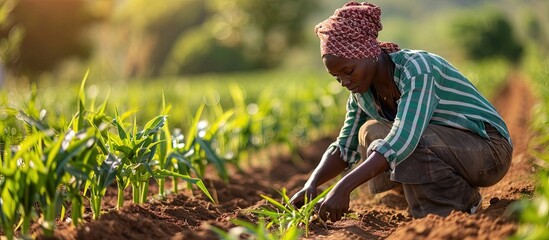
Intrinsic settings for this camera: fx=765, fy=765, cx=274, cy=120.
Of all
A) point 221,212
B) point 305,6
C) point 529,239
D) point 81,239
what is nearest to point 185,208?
point 221,212

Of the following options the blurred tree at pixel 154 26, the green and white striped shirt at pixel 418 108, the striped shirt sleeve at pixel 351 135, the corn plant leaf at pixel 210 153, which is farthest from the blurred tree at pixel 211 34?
the green and white striped shirt at pixel 418 108

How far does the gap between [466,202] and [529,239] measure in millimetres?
1377

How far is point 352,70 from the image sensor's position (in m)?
3.03

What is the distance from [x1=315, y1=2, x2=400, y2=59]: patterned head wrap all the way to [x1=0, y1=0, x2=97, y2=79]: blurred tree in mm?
27127

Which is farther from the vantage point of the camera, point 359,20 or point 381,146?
point 359,20

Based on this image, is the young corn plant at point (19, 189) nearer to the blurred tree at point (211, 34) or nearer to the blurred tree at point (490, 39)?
the blurred tree at point (211, 34)

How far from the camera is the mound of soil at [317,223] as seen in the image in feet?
8.25

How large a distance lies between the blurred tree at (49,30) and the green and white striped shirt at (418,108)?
26.8 m

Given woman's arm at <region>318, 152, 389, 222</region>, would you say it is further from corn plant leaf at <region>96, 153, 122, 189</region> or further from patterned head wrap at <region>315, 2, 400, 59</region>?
corn plant leaf at <region>96, 153, 122, 189</region>

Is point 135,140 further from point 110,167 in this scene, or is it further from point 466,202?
point 466,202

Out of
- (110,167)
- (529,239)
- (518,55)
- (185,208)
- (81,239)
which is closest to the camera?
(529,239)

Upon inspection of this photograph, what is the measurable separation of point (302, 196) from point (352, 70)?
55cm

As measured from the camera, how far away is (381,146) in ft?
9.48

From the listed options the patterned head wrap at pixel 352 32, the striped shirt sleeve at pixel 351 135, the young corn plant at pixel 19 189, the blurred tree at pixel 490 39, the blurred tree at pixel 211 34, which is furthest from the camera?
the blurred tree at pixel 211 34
